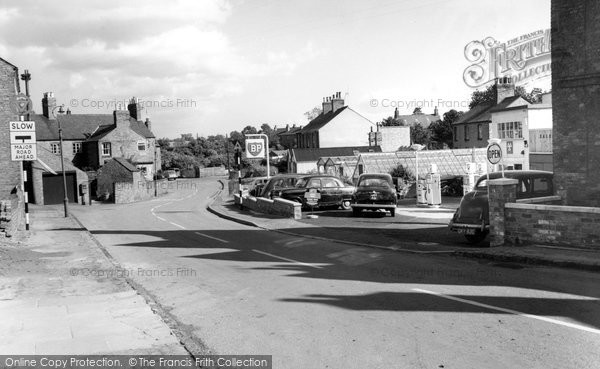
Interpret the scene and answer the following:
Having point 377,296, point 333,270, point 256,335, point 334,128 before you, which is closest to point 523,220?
point 333,270

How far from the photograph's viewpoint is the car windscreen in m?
24.4

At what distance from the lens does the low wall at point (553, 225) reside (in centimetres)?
1230

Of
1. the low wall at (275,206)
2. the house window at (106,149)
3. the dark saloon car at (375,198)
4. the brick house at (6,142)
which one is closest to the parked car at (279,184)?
the low wall at (275,206)

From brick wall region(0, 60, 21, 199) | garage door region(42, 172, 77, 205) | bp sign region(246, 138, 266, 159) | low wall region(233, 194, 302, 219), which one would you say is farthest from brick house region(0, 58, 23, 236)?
garage door region(42, 172, 77, 205)

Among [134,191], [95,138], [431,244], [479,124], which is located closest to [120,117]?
[95,138]

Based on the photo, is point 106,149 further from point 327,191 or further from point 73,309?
point 73,309

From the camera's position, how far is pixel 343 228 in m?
19.8

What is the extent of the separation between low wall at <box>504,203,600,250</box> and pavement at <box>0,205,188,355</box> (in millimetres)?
9119

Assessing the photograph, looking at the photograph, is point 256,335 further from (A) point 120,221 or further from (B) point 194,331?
(A) point 120,221

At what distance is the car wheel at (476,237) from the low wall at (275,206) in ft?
31.1

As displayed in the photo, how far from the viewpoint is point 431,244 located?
15273 mm

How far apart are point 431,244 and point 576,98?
5722mm

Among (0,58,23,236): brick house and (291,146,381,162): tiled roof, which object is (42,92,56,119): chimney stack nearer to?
(291,146,381,162): tiled roof

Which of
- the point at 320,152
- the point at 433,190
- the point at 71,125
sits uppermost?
the point at 71,125
